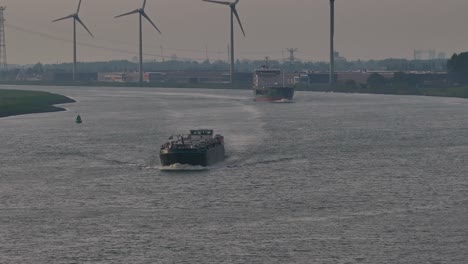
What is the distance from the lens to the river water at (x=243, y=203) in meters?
73.6

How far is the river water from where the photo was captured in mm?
73625

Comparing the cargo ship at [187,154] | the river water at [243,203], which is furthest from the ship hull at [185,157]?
the river water at [243,203]

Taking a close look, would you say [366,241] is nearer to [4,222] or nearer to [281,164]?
[4,222]

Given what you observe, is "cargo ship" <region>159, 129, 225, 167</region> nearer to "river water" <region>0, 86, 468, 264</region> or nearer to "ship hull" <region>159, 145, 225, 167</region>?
"ship hull" <region>159, 145, 225, 167</region>

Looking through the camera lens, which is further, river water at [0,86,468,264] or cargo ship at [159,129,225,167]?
cargo ship at [159,129,225,167]

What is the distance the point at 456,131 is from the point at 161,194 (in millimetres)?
82842

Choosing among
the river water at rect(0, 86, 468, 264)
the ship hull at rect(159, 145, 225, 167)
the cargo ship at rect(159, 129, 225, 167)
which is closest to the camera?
the river water at rect(0, 86, 468, 264)

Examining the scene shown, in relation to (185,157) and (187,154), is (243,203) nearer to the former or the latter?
(185,157)

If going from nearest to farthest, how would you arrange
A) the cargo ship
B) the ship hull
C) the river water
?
the river water, the ship hull, the cargo ship

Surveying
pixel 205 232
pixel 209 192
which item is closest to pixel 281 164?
pixel 209 192

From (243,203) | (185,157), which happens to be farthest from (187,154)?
(243,203)

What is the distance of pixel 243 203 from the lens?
9181 cm

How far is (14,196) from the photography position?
97.4m

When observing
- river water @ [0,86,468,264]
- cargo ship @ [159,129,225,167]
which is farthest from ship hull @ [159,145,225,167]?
river water @ [0,86,468,264]
